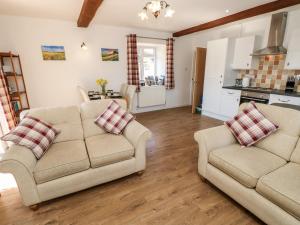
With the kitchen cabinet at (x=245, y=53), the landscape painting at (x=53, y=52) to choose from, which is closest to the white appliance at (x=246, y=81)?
the kitchen cabinet at (x=245, y=53)

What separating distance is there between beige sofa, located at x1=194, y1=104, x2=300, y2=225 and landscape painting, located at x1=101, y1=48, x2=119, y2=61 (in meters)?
3.38

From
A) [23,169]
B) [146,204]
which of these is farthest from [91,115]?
[146,204]

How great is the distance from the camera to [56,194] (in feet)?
5.61

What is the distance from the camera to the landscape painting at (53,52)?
12.1ft

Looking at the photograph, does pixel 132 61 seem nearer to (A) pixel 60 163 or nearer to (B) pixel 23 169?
(A) pixel 60 163

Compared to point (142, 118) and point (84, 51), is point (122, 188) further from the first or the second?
point (84, 51)

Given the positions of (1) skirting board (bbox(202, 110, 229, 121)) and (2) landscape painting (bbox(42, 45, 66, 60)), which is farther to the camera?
(1) skirting board (bbox(202, 110, 229, 121))

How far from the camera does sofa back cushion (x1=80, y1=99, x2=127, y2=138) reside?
7.59 ft

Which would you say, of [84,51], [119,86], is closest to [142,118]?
[119,86]

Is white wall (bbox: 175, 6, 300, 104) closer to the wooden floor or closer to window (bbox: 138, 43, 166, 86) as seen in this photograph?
window (bbox: 138, 43, 166, 86)

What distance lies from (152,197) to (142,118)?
111 inches

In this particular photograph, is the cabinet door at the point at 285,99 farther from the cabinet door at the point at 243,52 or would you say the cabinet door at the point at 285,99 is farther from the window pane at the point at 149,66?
the window pane at the point at 149,66

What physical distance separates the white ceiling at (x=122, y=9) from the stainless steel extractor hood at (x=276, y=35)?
906mm

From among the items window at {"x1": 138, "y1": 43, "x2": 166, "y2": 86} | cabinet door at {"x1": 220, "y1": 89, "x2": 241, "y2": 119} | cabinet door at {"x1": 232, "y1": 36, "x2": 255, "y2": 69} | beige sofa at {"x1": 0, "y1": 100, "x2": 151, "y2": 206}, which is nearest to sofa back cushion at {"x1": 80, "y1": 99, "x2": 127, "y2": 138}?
beige sofa at {"x1": 0, "y1": 100, "x2": 151, "y2": 206}
